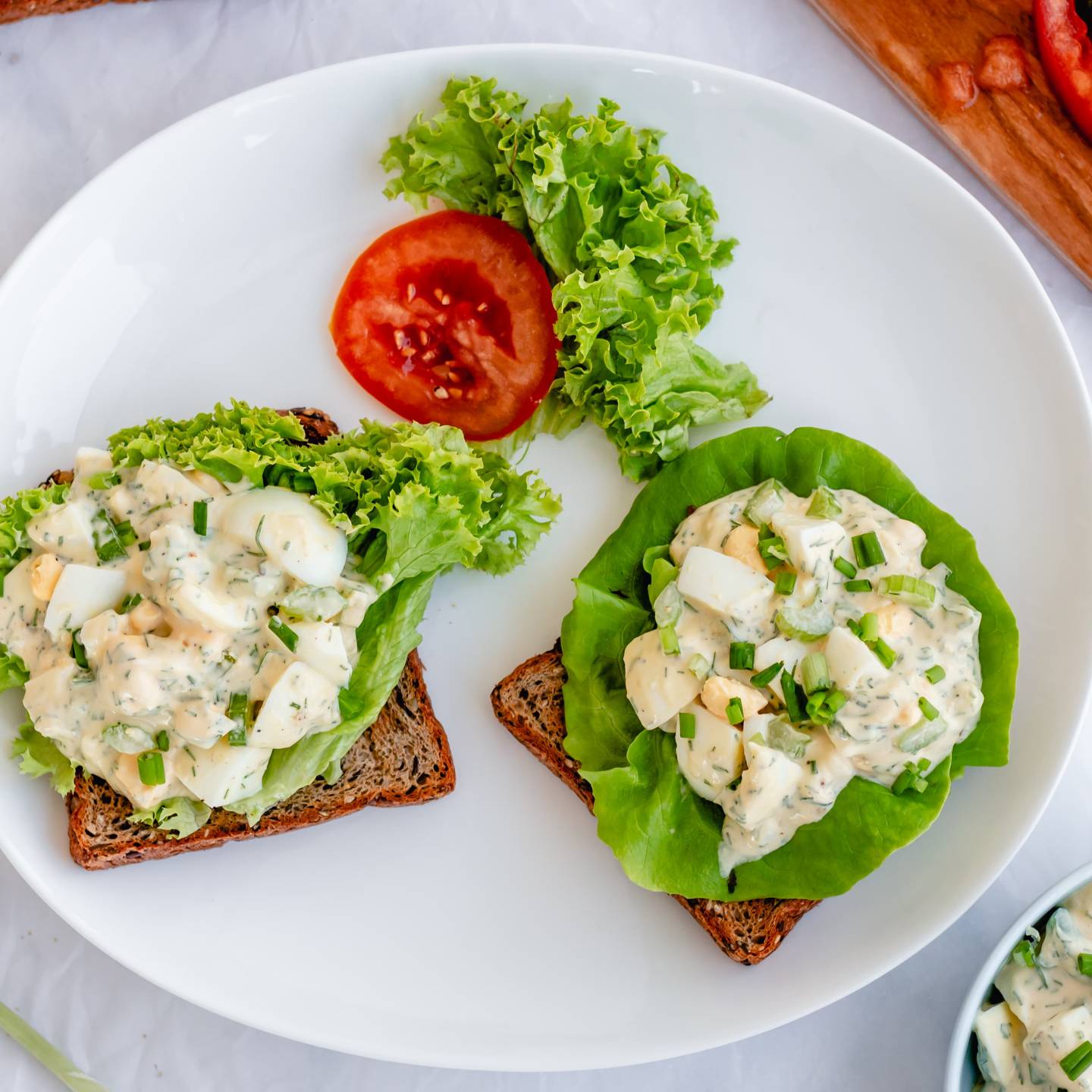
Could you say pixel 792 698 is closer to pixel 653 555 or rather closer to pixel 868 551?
pixel 868 551

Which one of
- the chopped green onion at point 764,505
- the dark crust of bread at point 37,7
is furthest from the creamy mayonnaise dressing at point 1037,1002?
the dark crust of bread at point 37,7

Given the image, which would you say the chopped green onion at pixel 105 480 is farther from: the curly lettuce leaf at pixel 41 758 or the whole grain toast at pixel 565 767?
Answer: the whole grain toast at pixel 565 767

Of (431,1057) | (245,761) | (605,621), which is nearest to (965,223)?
(605,621)

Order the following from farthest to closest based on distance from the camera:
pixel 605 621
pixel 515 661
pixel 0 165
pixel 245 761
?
pixel 0 165 < pixel 515 661 < pixel 605 621 < pixel 245 761

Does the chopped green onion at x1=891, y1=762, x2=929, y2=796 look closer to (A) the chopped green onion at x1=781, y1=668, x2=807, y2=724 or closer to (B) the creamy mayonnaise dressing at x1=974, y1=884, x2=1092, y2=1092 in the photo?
(A) the chopped green onion at x1=781, y1=668, x2=807, y2=724

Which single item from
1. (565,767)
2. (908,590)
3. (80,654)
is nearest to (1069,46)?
(908,590)

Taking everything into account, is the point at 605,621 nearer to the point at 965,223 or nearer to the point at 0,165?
the point at 965,223
